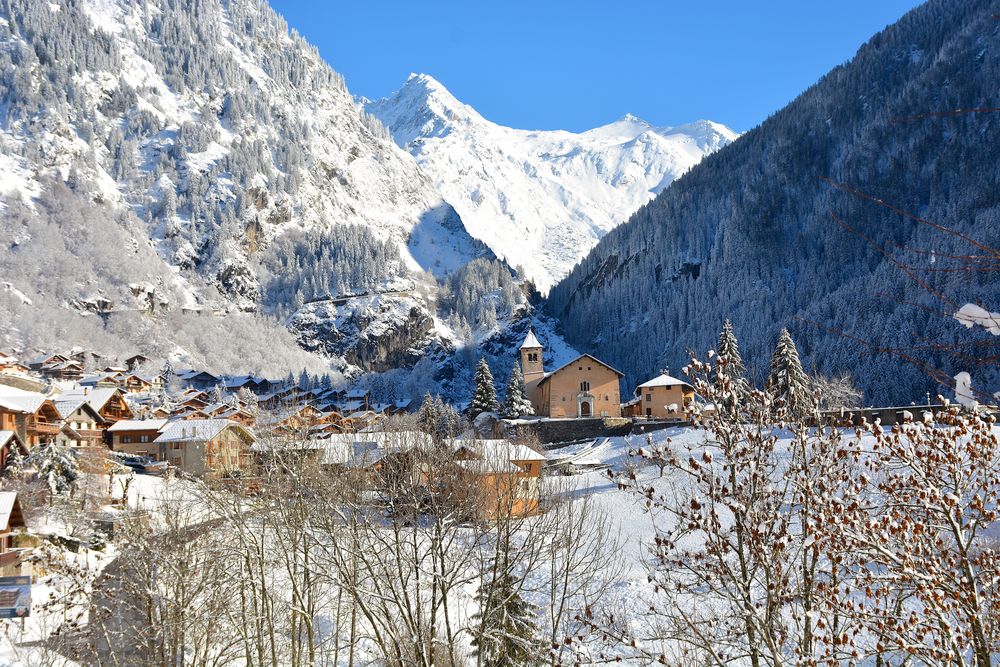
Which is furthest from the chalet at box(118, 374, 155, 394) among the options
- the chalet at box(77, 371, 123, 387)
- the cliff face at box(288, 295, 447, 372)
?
the cliff face at box(288, 295, 447, 372)

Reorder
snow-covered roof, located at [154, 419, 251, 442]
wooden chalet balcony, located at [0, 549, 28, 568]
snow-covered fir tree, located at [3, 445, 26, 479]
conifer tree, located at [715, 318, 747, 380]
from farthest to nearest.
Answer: snow-covered roof, located at [154, 419, 251, 442]
snow-covered fir tree, located at [3, 445, 26, 479]
wooden chalet balcony, located at [0, 549, 28, 568]
conifer tree, located at [715, 318, 747, 380]

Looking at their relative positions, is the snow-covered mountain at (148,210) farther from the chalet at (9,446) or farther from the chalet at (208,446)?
the chalet at (9,446)

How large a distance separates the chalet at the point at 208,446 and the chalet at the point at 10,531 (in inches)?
310

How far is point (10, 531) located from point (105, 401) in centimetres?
3930

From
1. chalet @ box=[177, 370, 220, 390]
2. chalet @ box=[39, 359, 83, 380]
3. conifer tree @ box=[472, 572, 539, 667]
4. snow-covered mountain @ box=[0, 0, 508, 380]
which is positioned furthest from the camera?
snow-covered mountain @ box=[0, 0, 508, 380]

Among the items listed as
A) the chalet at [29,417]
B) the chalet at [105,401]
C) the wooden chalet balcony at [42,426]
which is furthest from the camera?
the chalet at [105,401]

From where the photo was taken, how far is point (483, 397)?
258ft

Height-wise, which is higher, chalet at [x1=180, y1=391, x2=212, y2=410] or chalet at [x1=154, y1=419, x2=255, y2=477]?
chalet at [x1=180, y1=391, x2=212, y2=410]

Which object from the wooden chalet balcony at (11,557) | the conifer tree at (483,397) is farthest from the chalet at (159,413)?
the wooden chalet balcony at (11,557)

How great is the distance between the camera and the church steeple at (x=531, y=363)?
296ft

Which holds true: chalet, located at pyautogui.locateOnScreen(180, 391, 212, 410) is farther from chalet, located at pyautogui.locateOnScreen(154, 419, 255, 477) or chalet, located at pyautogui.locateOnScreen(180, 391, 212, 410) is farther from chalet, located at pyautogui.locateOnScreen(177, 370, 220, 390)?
chalet, located at pyautogui.locateOnScreen(154, 419, 255, 477)

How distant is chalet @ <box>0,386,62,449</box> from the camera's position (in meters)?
49.0

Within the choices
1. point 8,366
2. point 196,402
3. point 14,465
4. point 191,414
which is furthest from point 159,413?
point 14,465

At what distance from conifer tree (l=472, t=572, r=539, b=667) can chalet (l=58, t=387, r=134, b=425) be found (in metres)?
53.2
